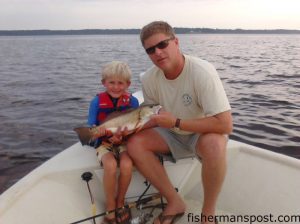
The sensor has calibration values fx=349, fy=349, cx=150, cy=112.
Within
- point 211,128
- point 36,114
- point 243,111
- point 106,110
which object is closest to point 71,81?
point 36,114

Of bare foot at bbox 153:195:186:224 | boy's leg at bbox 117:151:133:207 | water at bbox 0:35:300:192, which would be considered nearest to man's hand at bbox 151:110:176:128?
boy's leg at bbox 117:151:133:207

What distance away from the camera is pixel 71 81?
58.9 ft

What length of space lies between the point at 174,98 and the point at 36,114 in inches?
316

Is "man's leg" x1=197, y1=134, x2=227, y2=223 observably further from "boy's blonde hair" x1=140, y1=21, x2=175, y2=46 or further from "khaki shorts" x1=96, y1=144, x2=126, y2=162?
"boy's blonde hair" x1=140, y1=21, x2=175, y2=46

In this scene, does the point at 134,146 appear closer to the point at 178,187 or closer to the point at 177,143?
→ the point at 177,143

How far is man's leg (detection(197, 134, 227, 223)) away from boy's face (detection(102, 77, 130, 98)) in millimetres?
1245

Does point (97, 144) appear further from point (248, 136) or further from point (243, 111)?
point (243, 111)

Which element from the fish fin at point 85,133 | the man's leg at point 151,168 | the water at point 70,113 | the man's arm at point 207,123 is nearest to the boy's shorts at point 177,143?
the man's leg at point 151,168

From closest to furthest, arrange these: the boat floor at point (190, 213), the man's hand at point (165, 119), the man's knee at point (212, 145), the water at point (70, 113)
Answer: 1. the man's knee at point (212, 145)
2. the man's hand at point (165, 119)
3. the boat floor at point (190, 213)
4. the water at point (70, 113)

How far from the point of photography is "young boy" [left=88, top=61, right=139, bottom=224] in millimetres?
3625

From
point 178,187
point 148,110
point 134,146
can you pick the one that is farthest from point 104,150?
point 178,187

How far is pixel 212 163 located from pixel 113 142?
→ 1.18 m

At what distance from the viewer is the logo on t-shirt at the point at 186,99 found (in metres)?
3.59

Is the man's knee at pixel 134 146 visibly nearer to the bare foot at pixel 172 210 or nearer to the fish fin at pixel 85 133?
the fish fin at pixel 85 133
